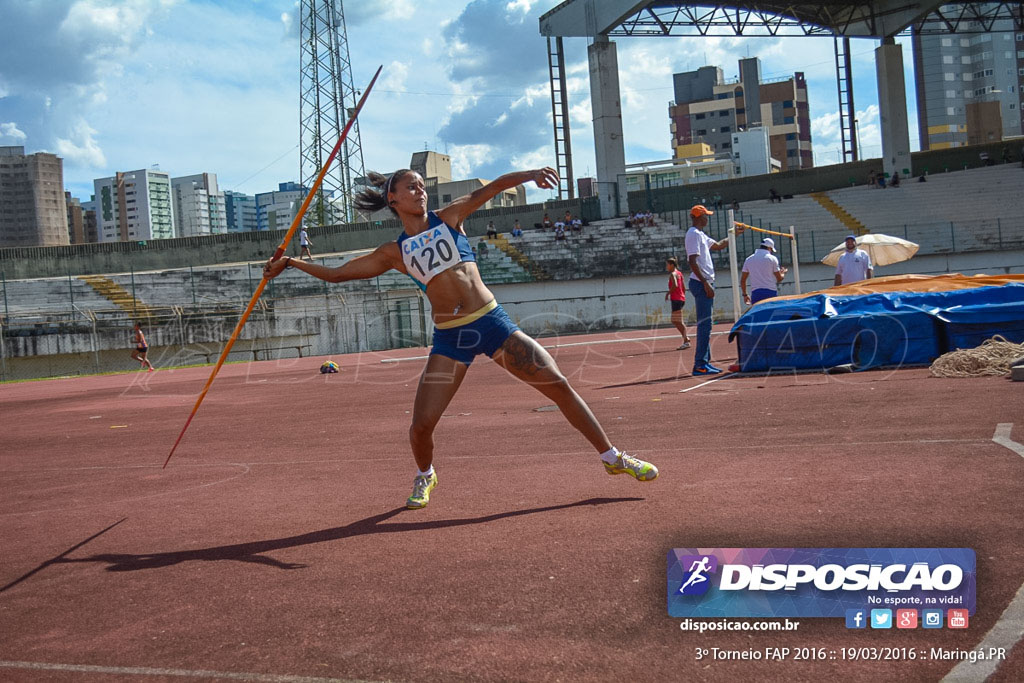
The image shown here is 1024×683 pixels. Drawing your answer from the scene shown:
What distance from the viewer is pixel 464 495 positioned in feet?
18.4

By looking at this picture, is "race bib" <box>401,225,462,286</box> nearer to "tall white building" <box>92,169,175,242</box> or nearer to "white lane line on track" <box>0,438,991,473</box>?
"white lane line on track" <box>0,438,991,473</box>

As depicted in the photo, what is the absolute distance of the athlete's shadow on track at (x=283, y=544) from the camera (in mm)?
4430

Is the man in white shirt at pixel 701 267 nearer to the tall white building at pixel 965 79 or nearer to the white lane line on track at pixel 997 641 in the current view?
the white lane line on track at pixel 997 641

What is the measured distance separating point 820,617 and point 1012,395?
6090 mm

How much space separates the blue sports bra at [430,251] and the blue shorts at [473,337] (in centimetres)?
32

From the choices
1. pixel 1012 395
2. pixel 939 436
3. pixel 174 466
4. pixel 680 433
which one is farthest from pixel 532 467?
pixel 1012 395

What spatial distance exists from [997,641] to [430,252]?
342 cm

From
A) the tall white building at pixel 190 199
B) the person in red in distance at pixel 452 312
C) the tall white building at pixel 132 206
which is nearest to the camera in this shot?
the person in red in distance at pixel 452 312

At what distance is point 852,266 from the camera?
1631 cm

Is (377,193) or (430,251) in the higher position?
(377,193)

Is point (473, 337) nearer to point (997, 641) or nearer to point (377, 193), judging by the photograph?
point (377, 193)

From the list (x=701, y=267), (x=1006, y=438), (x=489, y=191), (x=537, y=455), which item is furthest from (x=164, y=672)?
(x=701, y=267)

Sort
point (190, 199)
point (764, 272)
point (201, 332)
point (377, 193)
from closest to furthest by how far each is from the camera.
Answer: point (377, 193), point (764, 272), point (201, 332), point (190, 199)

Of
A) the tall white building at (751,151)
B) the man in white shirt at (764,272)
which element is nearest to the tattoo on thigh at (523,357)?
the man in white shirt at (764,272)
